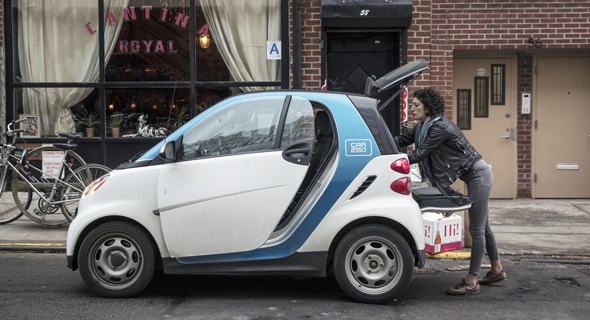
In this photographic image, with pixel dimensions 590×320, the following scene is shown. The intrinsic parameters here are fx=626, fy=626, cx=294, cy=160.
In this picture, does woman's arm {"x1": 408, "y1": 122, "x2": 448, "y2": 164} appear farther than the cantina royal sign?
No

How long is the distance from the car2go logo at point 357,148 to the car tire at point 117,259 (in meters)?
1.79

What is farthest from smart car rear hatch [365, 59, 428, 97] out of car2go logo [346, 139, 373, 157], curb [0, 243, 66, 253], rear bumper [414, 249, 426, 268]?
curb [0, 243, 66, 253]

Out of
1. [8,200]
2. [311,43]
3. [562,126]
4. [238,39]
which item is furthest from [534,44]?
[8,200]

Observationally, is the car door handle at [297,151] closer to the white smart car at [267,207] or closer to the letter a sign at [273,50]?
the white smart car at [267,207]

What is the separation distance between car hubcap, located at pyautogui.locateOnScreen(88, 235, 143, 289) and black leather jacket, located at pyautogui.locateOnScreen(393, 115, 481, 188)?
247 centimetres

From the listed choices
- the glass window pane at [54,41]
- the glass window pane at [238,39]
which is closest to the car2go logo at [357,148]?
the glass window pane at [238,39]

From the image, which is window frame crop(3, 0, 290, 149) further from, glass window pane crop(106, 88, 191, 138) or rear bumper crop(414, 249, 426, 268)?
rear bumper crop(414, 249, 426, 268)

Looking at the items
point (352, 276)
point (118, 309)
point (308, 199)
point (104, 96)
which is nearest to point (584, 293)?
point (352, 276)

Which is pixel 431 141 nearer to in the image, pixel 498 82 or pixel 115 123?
pixel 498 82

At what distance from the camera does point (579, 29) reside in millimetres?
10242

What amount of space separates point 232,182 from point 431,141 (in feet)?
5.72

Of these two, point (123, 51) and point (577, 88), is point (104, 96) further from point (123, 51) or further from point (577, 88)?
point (577, 88)

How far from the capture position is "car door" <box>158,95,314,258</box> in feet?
16.4

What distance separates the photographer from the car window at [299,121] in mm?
5109
